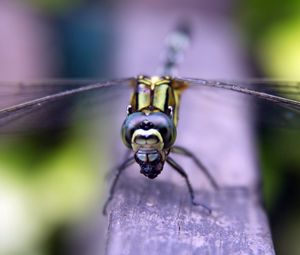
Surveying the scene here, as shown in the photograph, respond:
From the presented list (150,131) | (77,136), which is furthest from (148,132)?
(77,136)

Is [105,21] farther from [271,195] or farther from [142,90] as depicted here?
[271,195]

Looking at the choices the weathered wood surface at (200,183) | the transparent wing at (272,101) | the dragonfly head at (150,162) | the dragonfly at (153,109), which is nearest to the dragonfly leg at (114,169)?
the dragonfly at (153,109)

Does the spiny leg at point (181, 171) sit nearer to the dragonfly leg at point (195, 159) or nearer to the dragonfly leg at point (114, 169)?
the dragonfly leg at point (195, 159)

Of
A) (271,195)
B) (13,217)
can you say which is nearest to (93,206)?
(13,217)

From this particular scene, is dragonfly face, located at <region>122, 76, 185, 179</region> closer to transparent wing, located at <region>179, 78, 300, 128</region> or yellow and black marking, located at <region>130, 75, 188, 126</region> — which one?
yellow and black marking, located at <region>130, 75, 188, 126</region>

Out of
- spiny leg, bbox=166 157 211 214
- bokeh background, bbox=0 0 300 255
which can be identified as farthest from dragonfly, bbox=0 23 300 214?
bokeh background, bbox=0 0 300 255
